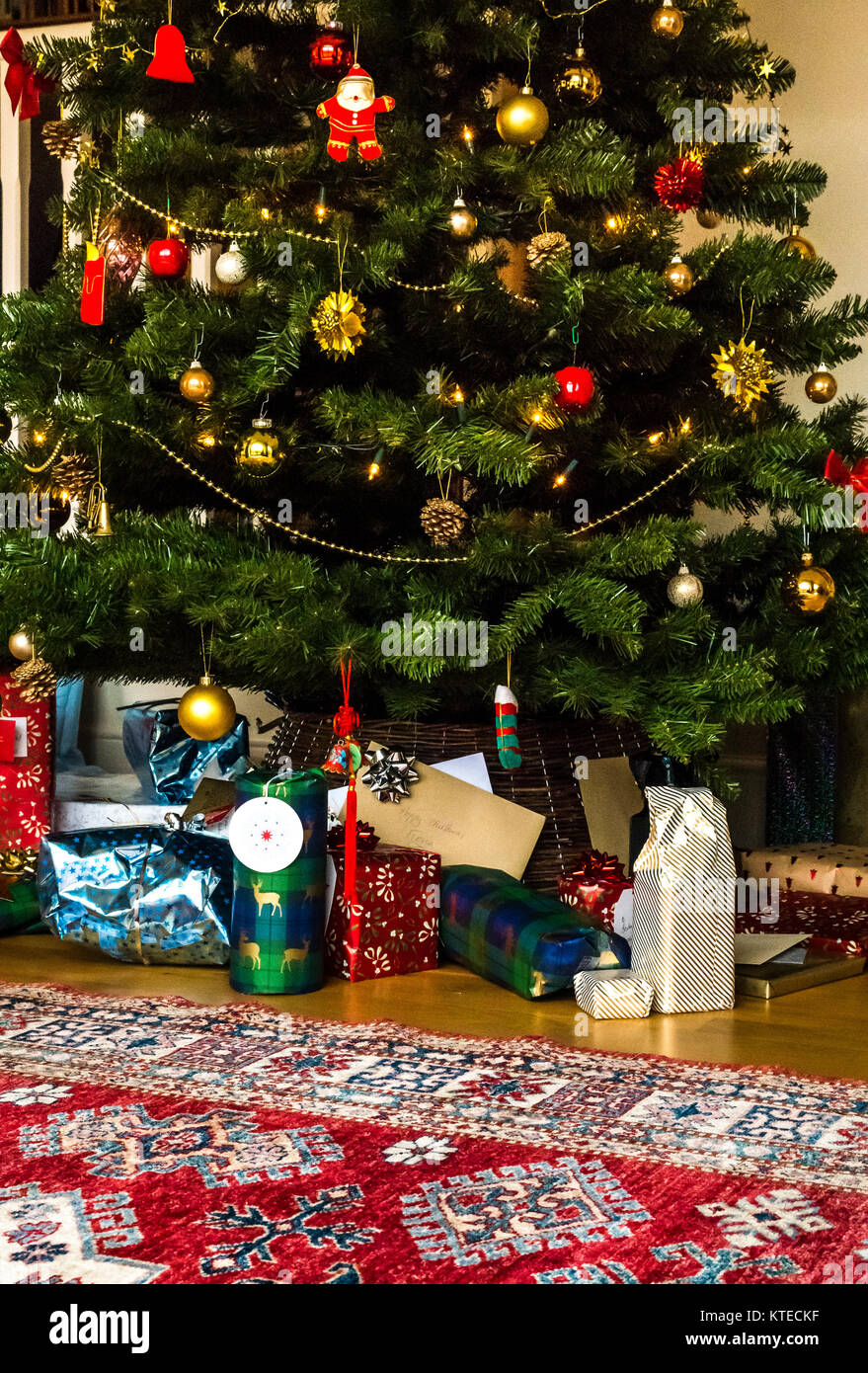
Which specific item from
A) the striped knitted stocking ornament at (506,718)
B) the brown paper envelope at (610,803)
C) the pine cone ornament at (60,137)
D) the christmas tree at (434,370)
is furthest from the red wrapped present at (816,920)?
the pine cone ornament at (60,137)

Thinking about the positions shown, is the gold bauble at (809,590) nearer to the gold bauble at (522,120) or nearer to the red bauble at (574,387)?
the red bauble at (574,387)

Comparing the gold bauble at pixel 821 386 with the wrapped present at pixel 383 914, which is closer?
the wrapped present at pixel 383 914

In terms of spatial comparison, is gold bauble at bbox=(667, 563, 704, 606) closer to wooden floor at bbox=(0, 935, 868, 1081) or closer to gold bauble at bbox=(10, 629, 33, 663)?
wooden floor at bbox=(0, 935, 868, 1081)

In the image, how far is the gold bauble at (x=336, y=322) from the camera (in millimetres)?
1603

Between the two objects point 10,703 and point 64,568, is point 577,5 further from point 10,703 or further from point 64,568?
point 10,703

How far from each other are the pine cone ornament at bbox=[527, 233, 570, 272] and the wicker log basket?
1.85 ft

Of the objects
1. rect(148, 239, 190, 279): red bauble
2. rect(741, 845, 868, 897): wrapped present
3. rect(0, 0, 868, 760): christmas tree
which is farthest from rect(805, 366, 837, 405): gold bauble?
rect(148, 239, 190, 279): red bauble

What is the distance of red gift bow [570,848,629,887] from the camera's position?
164 centimetres

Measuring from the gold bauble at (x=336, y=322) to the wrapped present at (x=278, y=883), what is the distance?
496 mm

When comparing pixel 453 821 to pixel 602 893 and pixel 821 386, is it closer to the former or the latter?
pixel 602 893

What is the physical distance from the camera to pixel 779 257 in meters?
1.76

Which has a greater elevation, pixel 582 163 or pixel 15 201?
pixel 15 201

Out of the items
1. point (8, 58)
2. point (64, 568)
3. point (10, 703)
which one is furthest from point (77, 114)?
point (10, 703)
